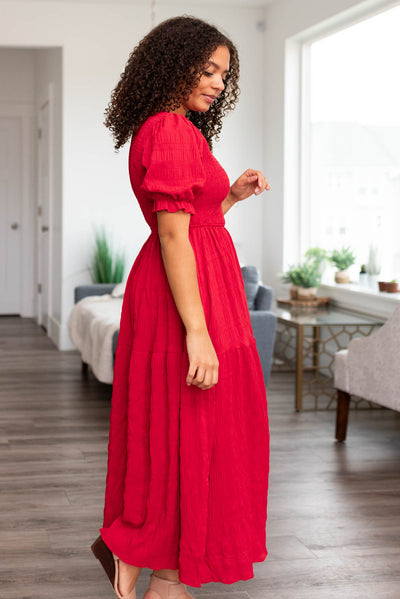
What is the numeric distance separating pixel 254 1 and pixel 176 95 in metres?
5.07

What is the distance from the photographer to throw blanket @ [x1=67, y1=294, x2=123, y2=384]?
14.8 ft

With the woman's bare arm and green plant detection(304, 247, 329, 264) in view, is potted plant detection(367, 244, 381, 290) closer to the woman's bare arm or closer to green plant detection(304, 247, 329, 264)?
green plant detection(304, 247, 329, 264)

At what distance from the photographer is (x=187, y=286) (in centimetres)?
165

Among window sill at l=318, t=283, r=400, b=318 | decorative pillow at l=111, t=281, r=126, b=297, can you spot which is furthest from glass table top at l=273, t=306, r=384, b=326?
decorative pillow at l=111, t=281, r=126, b=297

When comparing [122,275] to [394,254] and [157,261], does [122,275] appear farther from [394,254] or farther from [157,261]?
[157,261]

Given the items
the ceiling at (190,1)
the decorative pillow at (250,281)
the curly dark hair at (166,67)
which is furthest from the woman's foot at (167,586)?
the ceiling at (190,1)

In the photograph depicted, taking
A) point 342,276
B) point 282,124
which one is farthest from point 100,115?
point 342,276

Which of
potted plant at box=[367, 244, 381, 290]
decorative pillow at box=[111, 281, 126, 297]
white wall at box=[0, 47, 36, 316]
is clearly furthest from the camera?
white wall at box=[0, 47, 36, 316]

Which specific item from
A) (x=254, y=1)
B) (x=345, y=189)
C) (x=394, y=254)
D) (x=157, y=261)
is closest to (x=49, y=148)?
(x=254, y=1)

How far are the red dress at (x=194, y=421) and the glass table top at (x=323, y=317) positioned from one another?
275 cm

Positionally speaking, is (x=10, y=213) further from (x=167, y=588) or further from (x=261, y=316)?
(x=167, y=588)

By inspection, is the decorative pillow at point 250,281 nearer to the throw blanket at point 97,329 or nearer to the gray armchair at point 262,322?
the gray armchair at point 262,322

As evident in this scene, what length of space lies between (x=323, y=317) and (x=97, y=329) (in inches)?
53.9

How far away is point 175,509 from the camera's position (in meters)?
1.76
